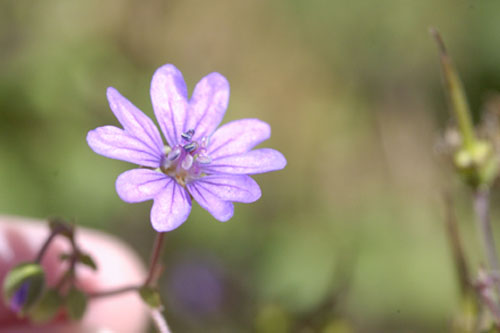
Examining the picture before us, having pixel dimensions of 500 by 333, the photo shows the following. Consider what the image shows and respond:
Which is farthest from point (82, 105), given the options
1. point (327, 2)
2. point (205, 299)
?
point (327, 2)

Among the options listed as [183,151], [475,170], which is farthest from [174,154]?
[475,170]

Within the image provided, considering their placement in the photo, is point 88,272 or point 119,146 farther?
point 88,272

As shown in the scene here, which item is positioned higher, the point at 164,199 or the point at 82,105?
the point at 82,105

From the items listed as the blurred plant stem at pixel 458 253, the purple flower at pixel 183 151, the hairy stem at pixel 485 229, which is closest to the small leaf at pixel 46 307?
the purple flower at pixel 183 151

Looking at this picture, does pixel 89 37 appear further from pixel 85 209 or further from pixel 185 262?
pixel 185 262

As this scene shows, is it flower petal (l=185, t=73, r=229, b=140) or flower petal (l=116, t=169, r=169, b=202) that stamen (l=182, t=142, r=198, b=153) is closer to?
flower petal (l=185, t=73, r=229, b=140)

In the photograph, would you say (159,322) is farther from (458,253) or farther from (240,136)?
(458,253)
